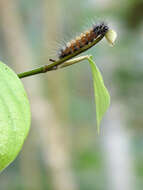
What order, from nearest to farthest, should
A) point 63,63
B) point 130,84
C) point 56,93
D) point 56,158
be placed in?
1. point 63,63
2. point 56,158
3. point 56,93
4. point 130,84

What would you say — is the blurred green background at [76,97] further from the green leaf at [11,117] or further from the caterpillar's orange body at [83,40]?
the green leaf at [11,117]

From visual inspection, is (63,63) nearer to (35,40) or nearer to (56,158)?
(56,158)

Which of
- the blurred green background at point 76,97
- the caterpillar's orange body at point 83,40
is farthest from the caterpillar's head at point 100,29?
the blurred green background at point 76,97

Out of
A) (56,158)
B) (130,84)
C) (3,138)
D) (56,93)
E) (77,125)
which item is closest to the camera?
(3,138)

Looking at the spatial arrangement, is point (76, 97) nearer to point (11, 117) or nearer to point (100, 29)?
point (100, 29)

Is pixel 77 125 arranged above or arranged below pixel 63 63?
below

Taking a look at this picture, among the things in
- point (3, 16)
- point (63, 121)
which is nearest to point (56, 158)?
point (63, 121)

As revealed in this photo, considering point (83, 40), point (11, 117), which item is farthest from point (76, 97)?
point (11, 117)
